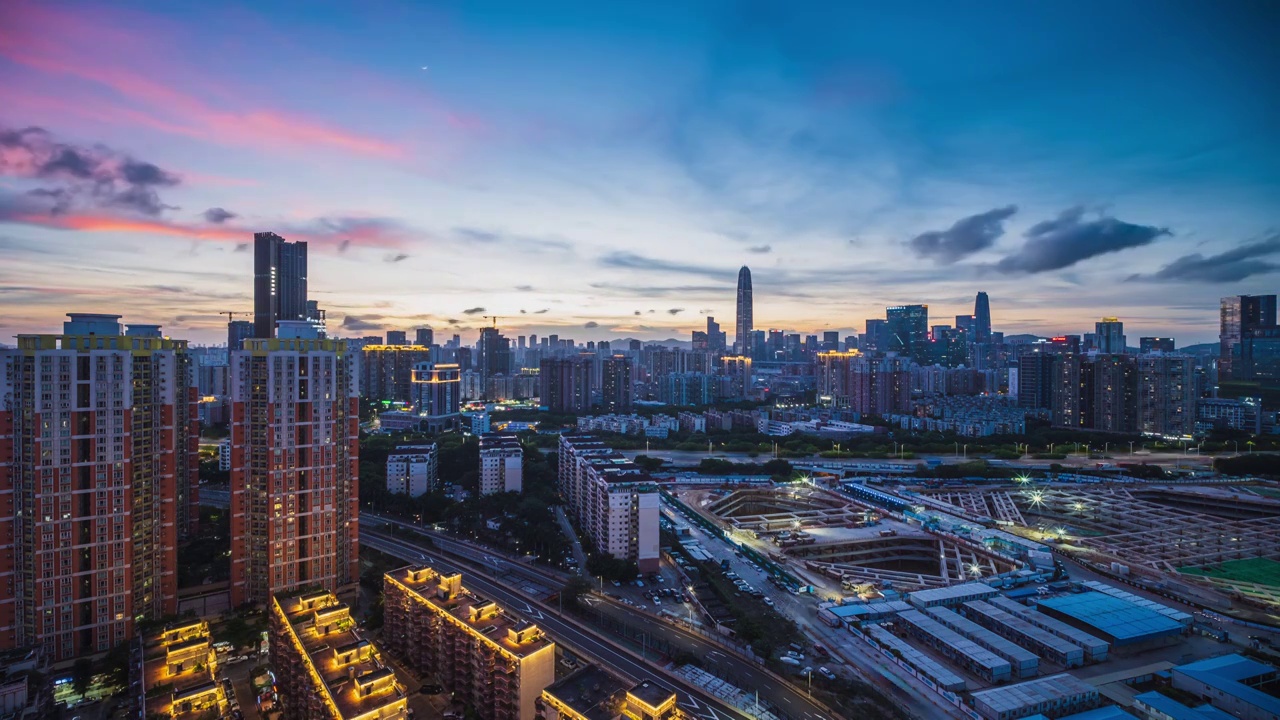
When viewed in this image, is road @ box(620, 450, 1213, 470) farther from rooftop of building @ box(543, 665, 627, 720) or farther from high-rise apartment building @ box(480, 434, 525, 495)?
rooftop of building @ box(543, 665, 627, 720)

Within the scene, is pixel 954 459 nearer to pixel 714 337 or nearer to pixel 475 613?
pixel 475 613

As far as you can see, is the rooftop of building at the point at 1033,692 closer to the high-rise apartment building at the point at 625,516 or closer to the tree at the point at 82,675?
the high-rise apartment building at the point at 625,516

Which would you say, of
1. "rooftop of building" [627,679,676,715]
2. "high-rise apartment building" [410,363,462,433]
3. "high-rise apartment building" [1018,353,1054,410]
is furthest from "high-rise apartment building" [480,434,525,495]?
"high-rise apartment building" [1018,353,1054,410]

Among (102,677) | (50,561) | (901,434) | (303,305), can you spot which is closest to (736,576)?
(102,677)

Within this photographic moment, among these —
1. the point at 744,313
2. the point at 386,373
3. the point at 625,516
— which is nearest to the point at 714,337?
the point at 744,313

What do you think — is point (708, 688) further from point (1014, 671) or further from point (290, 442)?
point (290, 442)

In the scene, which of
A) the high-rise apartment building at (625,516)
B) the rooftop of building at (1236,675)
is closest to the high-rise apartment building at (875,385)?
the high-rise apartment building at (625,516)
